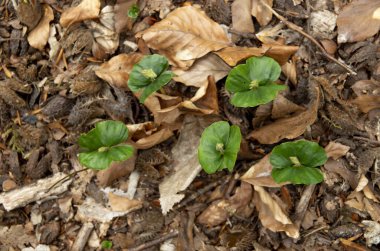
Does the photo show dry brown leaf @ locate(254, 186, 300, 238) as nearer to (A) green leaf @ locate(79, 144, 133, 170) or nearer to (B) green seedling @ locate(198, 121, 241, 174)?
(B) green seedling @ locate(198, 121, 241, 174)

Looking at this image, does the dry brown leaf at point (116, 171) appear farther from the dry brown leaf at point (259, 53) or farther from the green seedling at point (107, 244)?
the dry brown leaf at point (259, 53)

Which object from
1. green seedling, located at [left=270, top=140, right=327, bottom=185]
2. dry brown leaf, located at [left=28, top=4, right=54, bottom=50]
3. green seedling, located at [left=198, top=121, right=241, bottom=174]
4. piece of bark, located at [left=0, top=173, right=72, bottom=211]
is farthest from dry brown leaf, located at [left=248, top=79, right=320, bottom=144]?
dry brown leaf, located at [left=28, top=4, right=54, bottom=50]

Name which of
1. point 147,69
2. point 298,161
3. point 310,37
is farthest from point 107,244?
point 310,37

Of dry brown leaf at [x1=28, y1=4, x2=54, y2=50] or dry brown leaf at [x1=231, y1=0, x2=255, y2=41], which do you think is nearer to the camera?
dry brown leaf at [x1=231, y1=0, x2=255, y2=41]

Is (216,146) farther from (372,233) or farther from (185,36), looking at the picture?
(372,233)

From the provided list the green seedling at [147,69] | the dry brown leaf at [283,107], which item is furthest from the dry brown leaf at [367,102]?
the green seedling at [147,69]

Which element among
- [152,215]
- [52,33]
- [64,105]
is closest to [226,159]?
[152,215]

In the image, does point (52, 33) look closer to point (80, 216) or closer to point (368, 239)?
point (80, 216)
